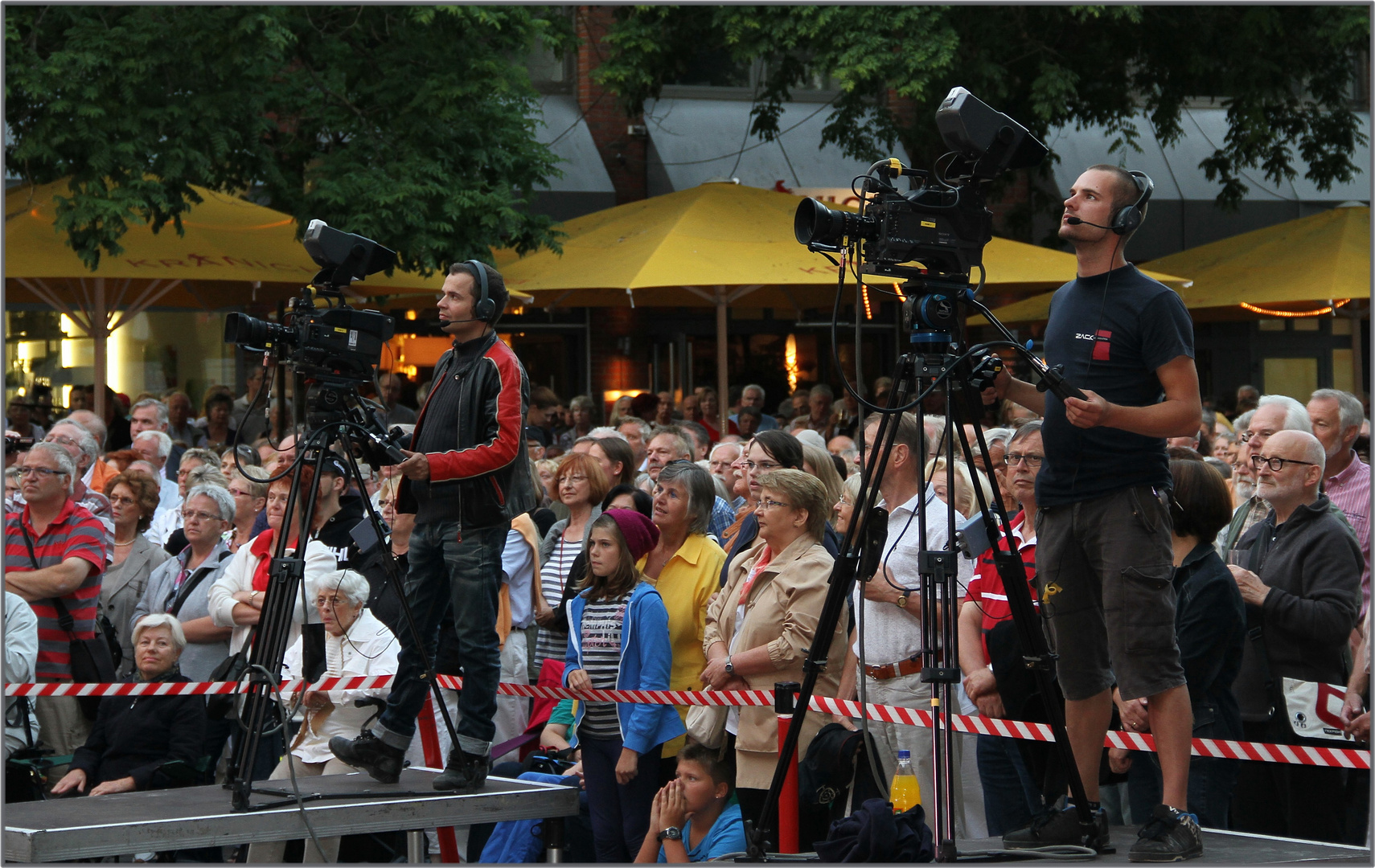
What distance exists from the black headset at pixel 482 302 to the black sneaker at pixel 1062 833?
9.06 ft

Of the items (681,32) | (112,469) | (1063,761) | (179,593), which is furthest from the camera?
(681,32)

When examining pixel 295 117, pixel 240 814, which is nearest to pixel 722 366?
pixel 295 117

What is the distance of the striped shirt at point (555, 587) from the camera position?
704cm

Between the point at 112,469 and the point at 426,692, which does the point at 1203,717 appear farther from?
the point at 112,469

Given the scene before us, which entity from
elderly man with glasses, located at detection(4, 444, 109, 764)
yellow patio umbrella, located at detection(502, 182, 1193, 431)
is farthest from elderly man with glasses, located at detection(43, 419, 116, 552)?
yellow patio umbrella, located at detection(502, 182, 1193, 431)

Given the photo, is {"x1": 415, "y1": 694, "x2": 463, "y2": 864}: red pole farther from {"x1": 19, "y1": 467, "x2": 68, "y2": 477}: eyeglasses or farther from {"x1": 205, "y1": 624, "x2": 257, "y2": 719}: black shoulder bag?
{"x1": 19, "y1": 467, "x2": 68, "y2": 477}: eyeglasses

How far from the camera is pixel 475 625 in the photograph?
5.52 metres

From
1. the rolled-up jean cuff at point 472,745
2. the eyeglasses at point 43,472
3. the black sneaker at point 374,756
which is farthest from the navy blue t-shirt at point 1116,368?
the eyeglasses at point 43,472

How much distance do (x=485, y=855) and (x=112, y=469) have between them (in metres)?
4.59

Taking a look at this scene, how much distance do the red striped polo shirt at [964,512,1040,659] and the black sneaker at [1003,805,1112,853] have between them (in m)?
1.27

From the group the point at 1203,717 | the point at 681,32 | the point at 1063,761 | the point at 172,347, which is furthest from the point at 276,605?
the point at 172,347

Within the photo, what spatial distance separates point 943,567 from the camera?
416cm

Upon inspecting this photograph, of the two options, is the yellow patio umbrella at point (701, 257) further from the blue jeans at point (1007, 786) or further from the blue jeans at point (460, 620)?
the blue jeans at point (1007, 786)

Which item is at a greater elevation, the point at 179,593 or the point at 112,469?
the point at 112,469
